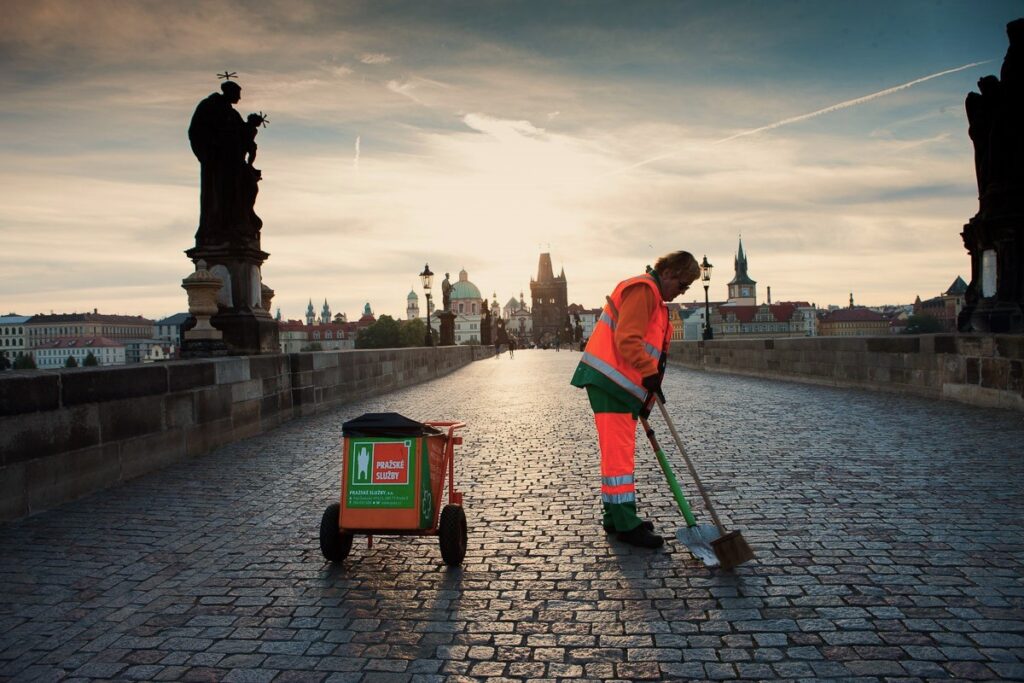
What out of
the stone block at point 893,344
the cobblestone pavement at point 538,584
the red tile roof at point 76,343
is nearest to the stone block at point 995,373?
the stone block at point 893,344

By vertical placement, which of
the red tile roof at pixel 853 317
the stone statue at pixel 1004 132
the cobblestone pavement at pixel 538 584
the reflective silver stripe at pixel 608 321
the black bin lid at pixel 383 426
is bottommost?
the cobblestone pavement at pixel 538 584

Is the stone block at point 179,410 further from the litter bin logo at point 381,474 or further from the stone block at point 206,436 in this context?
the litter bin logo at point 381,474

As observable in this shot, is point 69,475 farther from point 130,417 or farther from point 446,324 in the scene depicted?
point 446,324

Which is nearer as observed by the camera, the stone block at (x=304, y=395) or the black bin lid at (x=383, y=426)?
the black bin lid at (x=383, y=426)

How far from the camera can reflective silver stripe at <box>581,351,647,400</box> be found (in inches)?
183

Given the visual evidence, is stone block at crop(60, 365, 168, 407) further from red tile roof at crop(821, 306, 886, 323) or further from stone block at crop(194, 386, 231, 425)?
red tile roof at crop(821, 306, 886, 323)

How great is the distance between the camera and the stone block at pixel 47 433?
5.42 meters

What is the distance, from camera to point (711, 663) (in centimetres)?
294

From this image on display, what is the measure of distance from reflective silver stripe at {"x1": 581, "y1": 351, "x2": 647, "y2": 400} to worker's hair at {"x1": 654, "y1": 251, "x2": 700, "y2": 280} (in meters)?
0.63

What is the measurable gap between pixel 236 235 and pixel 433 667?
1187 cm

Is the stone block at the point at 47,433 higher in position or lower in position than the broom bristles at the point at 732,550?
higher

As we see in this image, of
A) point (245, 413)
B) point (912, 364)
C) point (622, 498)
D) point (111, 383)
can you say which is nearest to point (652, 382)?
point (622, 498)

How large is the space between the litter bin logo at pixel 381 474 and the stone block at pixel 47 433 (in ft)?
8.97

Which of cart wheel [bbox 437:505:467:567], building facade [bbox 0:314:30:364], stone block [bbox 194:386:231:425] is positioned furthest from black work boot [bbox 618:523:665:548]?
building facade [bbox 0:314:30:364]
